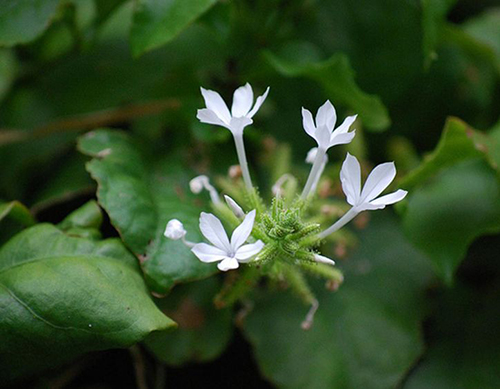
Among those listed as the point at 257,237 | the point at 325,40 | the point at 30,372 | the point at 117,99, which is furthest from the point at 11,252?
the point at 325,40

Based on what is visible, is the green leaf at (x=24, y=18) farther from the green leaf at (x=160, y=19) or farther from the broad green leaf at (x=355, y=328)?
the broad green leaf at (x=355, y=328)

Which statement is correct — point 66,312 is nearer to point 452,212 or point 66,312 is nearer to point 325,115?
point 325,115

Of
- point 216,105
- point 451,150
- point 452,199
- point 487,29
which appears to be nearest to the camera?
point 216,105

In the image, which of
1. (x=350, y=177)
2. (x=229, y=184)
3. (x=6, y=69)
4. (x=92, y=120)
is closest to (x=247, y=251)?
(x=350, y=177)

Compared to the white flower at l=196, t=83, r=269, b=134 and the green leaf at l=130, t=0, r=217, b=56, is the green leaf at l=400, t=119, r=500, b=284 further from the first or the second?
the green leaf at l=130, t=0, r=217, b=56

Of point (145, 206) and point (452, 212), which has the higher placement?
point (145, 206)
